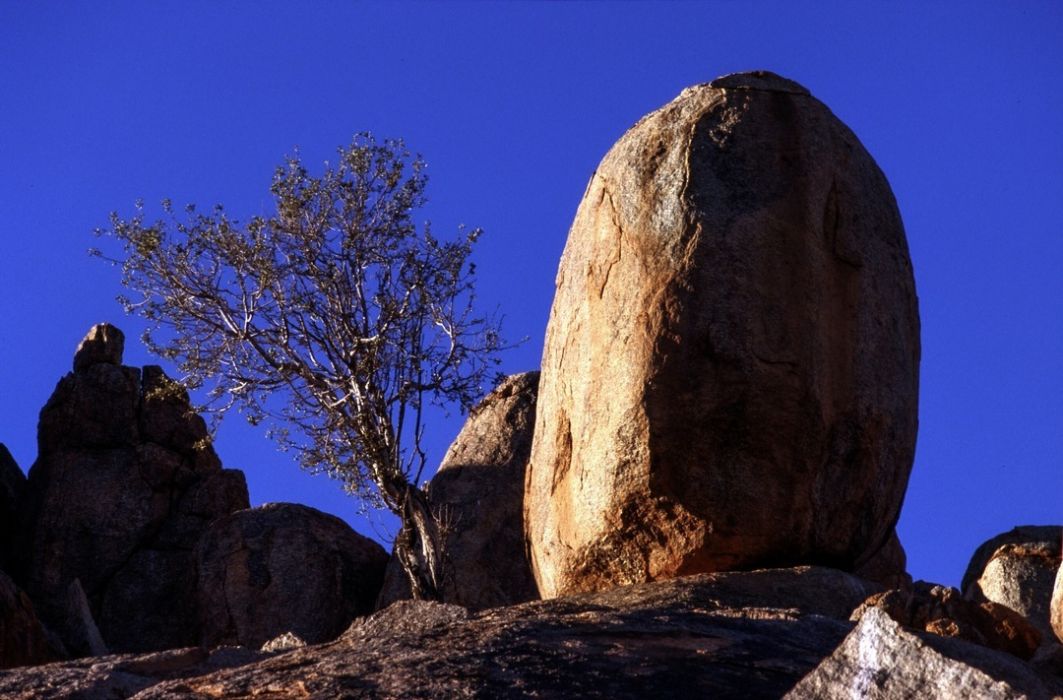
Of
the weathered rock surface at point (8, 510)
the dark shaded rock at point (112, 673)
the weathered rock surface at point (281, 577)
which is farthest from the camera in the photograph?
the weathered rock surface at point (8, 510)

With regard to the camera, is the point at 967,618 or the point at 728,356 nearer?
the point at 967,618

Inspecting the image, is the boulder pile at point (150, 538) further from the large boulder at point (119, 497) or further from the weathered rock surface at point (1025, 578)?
the weathered rock surface at point (1025, 578)

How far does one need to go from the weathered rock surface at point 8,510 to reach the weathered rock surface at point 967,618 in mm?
18172

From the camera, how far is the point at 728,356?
1117cm

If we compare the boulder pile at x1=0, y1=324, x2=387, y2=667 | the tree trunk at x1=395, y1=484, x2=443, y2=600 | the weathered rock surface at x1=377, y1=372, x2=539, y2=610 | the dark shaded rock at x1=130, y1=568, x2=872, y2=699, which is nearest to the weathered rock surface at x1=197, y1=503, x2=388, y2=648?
the boulder pile at x1=0, y1=324, x2=387, y2=667

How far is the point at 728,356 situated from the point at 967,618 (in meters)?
2.82

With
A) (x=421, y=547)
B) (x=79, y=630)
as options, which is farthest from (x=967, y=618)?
(x=79, y=630)

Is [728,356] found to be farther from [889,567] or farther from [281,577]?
[281,577]

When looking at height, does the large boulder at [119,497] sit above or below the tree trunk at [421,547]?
above

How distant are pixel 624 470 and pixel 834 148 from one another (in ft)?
10.2

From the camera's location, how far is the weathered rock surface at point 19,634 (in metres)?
15.4

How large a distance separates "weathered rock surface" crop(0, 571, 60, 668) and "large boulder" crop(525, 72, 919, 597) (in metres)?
5.95

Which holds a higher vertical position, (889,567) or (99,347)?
(99,347)

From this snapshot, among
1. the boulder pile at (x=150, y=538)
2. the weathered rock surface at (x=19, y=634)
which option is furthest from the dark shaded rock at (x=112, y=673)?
the boulder pile at (x=150, y=538)
